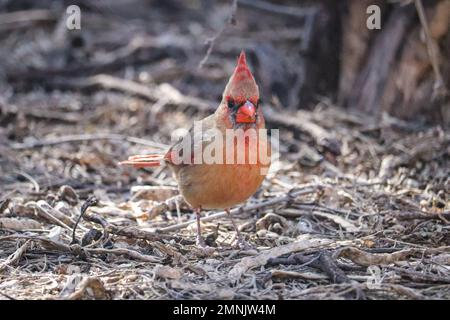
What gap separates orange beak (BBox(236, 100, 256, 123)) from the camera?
3.56 meters

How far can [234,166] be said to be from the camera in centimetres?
353

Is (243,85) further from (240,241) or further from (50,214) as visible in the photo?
(50,214)

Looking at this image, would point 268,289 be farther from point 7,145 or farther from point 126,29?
point 126,29

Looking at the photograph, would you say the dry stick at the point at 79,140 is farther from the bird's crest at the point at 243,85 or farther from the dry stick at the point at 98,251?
the dry stick at the point at 98,251

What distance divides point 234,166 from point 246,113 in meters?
0.27

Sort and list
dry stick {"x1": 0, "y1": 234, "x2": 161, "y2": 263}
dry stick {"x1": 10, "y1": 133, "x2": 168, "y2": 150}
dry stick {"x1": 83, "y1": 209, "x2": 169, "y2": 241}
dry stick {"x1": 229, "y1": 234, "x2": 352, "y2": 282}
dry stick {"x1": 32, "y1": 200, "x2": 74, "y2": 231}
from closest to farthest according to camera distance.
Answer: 1. dry stick {"x1": 229, "y1": 234, "x2": 352, "y2": 282}
2. dry stick {"x1": 0, "y1": 234, "x2": 161, "y2": 263}
3. dry stick {"x1": 83, "y1": 209, "x2": 169, "y2": 241}
4. dry stick {"x1": 32, "y1": 200, "x2": 74, "y2": 231}
5. dry stick {"x1": 10, "y1": 133, "x2": 168, "y2": 150}

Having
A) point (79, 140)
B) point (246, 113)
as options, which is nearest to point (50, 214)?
point (246, 113)

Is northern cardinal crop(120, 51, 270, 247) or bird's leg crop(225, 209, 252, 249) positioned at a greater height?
northern cardinal crop(120, 51, 270, 247)

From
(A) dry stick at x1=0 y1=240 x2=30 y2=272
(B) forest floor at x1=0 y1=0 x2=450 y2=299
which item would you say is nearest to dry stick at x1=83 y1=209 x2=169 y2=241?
(B) forest floor at x1=0 y1=0 x2=450 y2=299

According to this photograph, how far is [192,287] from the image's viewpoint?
9.73ft

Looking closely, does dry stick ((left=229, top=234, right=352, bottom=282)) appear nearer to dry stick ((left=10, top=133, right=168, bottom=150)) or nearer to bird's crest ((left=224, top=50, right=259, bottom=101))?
bird's crest ((left=224, top=50, right=259, bottom=101))

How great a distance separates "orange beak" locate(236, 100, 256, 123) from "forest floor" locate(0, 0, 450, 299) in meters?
0.61

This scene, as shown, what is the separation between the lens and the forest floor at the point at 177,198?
3.04 meters

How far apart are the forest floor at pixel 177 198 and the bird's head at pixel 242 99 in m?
0.60
